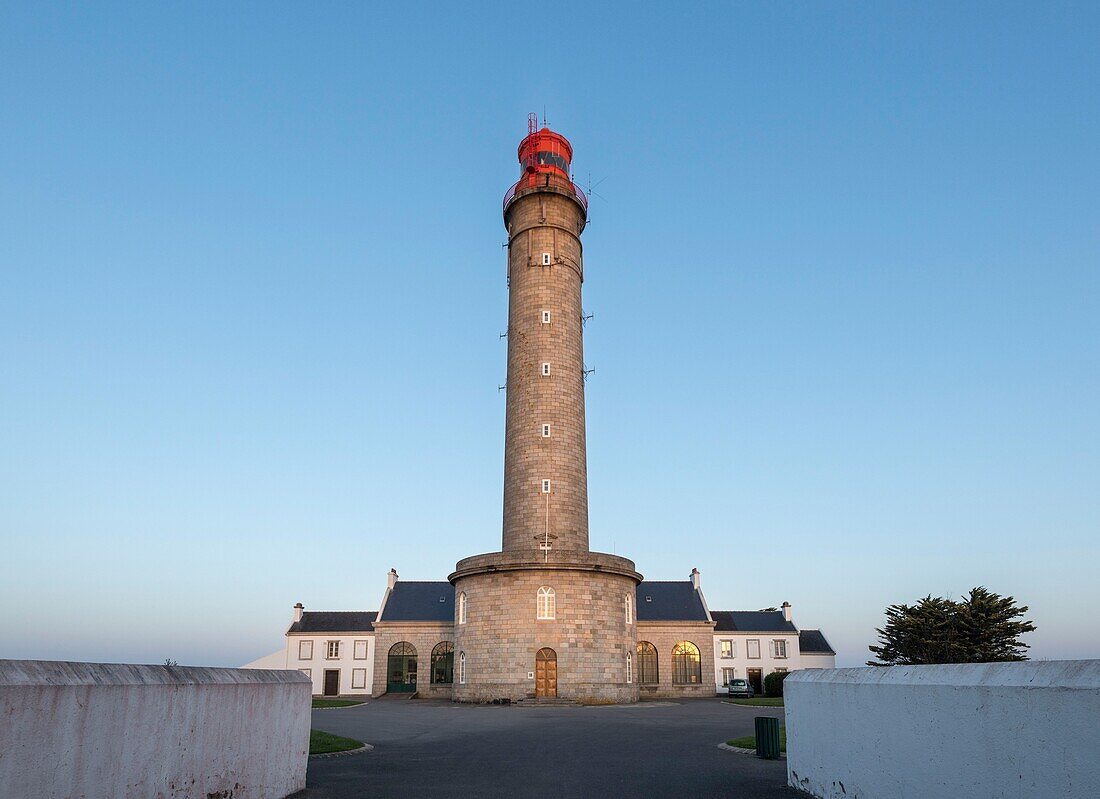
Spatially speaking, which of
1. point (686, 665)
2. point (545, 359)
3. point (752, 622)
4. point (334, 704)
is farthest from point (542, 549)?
point (752, 622)

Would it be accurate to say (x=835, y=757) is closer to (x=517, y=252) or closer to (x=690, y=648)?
(x=517, y=252)

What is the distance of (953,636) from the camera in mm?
37531

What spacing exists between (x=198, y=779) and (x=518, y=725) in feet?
52.4

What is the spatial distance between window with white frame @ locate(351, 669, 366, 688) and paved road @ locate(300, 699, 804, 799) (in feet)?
90.1

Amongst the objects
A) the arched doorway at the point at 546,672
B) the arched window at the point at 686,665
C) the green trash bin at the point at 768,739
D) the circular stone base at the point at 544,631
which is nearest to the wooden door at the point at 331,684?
the circular stone base at the point at 544,631

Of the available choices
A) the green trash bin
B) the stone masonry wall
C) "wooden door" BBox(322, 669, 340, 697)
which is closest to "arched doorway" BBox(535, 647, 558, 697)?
the stone masonry wall

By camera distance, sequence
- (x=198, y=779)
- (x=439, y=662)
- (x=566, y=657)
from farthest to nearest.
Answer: (x=439, y=662) < (x=566, y=657) < (x=198, y=779)

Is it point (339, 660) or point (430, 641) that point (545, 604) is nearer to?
point (430, 641)

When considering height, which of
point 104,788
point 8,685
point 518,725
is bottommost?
point 518,725

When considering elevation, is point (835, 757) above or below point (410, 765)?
above

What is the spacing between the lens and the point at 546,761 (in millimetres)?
16031

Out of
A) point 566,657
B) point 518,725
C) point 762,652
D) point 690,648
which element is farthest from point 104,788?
point 762,652

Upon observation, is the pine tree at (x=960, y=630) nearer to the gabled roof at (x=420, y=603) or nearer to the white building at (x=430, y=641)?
the white building at (x=430, y=641)

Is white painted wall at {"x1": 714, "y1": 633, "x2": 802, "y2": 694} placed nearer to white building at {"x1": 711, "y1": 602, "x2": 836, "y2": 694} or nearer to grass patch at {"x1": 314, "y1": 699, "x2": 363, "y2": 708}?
white building at {"x1": 711, "y1": 602, "x2": 836, "y2": 694}
